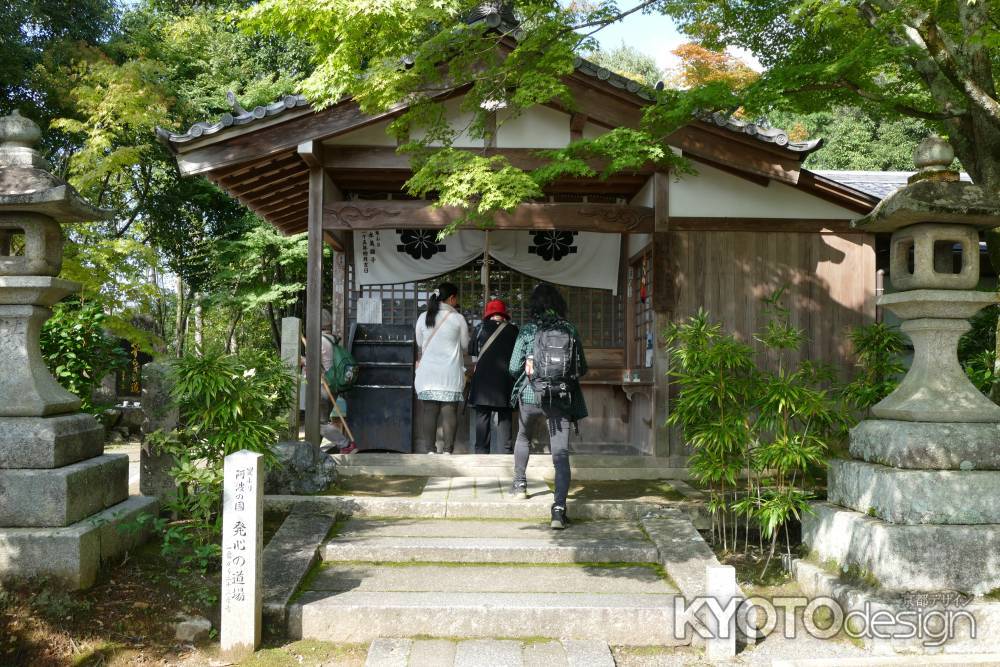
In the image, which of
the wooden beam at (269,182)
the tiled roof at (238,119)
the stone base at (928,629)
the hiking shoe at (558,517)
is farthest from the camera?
the wooden beam at (269,182)

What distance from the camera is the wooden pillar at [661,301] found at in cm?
902

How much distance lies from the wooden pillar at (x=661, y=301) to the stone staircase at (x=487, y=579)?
202 centimetres

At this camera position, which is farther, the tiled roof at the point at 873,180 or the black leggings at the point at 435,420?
the tiled roof at the point at 873,180

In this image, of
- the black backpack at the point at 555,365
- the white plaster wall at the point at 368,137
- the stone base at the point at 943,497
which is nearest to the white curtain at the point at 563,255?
the white plaster wall at the point at 368,137

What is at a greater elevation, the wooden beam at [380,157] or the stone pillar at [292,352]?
the wooden beam at [380,157]

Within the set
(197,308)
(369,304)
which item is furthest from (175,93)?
(369,304)

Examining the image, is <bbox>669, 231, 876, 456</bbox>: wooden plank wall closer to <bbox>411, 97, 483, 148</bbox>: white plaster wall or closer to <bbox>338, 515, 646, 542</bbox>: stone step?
<bbox>411, 97, 483, 148</bbox>: white plaster wall

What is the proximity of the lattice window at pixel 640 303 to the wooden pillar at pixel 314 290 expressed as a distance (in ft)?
13.5

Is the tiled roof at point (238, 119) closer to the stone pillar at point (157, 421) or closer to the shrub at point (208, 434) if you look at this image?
the stone pillar at point (157, 421)

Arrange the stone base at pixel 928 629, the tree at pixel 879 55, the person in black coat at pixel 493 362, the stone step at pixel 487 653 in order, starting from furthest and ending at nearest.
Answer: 1. the person in black coat at pixel 493 362
2. the tree at pixel 879 55
3. the stone base at pixel 928 629
4. the stone step at pixel 487 653

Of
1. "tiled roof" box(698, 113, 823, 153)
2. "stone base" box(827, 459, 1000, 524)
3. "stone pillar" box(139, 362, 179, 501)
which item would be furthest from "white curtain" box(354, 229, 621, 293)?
"stone base" box(827, 459, 1000, 524)

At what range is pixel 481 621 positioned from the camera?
17.4 ft

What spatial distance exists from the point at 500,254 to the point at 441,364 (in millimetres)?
2332

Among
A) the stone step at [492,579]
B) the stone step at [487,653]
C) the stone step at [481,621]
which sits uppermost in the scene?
the stone step at [492,579]
